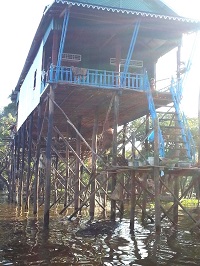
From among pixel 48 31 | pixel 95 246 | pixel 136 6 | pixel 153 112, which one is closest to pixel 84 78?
pixel 48 31

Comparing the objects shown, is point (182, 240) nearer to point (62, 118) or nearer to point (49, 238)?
Answer: point (49, 238)

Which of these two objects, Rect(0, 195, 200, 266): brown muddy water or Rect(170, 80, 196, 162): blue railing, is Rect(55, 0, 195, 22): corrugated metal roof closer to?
Rect(170, 80, 196, 162): blue railing

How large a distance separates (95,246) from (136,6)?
9.20 meters

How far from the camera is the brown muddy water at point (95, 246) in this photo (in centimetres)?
831

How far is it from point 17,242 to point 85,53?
8.82m

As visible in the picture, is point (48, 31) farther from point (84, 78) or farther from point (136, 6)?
point (136, 6)

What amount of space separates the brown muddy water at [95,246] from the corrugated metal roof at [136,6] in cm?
765

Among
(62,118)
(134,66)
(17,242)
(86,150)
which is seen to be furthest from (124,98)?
(86,150)

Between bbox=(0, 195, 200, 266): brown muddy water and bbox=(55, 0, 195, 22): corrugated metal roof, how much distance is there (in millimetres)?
7647

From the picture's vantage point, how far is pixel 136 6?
1422 centimetres

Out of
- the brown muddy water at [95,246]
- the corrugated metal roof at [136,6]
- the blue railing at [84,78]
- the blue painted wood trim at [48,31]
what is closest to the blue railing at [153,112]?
the blue railing at [84,78]

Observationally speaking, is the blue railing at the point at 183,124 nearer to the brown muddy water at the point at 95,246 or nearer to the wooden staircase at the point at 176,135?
the wooden staircase at the point at 176,135

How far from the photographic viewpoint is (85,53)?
628 inches

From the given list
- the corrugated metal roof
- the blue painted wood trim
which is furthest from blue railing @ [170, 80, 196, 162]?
the blue painted wood trim
